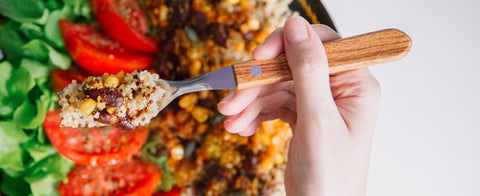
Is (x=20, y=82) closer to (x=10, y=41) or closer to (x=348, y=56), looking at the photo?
(x=10, y=41)

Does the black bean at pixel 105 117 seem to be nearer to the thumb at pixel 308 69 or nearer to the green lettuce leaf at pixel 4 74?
the thumb at pixel 308 69

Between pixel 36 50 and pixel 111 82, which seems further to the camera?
pixel 36 50

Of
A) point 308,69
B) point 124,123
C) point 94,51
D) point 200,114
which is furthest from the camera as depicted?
point 200,114

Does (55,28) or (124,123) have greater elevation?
(55,28)

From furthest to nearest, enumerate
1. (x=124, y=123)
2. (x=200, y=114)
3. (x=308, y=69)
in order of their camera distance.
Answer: (x=200, y=114) → (x=124, y=123) → (x=308, y=69)

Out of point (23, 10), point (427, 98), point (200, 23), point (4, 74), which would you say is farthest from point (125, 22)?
point (427, 98)

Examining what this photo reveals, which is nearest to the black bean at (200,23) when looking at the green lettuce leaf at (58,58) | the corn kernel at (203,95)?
the corn kernel at (203,95)

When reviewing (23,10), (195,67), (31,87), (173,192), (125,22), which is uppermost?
(23,10)
